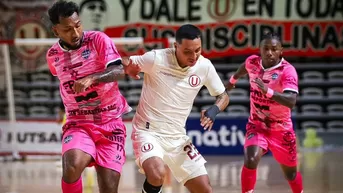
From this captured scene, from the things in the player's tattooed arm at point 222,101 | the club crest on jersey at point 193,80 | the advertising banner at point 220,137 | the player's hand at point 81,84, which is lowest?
the advertising banner at point 220,137

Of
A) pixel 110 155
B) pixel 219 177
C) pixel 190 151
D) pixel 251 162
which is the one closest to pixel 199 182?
pixel 190 151

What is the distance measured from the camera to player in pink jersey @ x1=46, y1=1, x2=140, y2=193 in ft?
18.1

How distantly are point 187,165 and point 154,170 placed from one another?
13.0 inches

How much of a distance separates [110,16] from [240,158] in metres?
5.08

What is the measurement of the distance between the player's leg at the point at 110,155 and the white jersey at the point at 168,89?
13.3 inches

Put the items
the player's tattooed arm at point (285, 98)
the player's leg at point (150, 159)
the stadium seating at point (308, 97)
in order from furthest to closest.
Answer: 1. the stadium seating at point (308, 97)
2. the player's tattooed arm at point (285, 98)
3. the player's leg at point (150, 159)

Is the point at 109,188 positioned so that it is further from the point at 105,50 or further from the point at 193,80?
the point at 193,80

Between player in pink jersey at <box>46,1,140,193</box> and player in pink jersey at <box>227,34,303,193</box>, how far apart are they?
80.4 inches

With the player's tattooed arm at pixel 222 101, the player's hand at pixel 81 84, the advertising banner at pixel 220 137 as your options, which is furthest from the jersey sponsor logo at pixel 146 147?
the advertising banner at pixel 220 137

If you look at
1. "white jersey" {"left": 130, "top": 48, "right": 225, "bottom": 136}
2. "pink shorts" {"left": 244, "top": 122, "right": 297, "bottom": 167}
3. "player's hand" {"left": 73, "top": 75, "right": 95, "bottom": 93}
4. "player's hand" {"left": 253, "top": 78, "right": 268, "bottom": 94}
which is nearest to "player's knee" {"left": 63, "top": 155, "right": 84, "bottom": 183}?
"player's hand" {"left": 73, "top": 75, "right": 95, "bottom": 93}

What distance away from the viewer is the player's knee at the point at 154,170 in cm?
573

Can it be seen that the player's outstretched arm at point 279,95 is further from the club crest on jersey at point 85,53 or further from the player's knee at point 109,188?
the player's knee at point 109,188

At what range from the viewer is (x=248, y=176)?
290 inches

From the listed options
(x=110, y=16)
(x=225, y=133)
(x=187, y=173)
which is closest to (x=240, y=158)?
(x=225, y=133)
